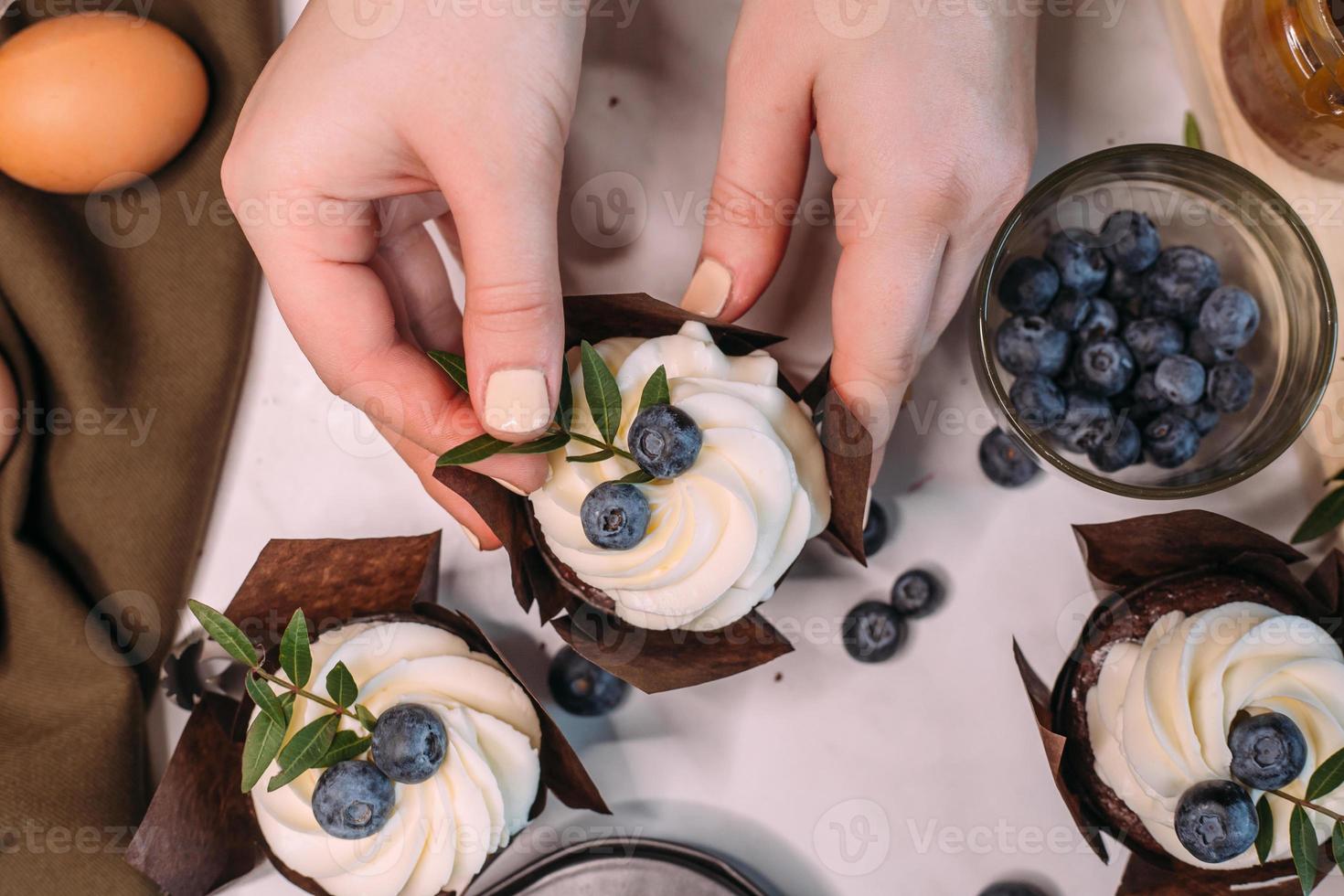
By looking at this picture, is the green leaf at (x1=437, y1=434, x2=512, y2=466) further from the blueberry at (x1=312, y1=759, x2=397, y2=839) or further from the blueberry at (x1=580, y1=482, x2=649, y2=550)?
the blueberry at (x1=312, y1=759, x2=397, y2=839)

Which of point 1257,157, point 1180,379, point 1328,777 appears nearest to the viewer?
point 1328,777

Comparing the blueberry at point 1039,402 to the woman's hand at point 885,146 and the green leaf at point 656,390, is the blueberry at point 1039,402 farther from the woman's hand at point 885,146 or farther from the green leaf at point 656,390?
the green leaf at point 656,390

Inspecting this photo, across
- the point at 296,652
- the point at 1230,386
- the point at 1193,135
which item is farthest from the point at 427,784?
the point at 1193,135

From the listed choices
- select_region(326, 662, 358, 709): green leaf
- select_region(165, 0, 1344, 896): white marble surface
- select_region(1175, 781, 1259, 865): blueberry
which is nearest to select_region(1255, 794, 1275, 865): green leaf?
select_region(1175, 781, 1259, 865): blueberry

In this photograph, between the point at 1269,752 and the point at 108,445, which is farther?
the point at 108,445

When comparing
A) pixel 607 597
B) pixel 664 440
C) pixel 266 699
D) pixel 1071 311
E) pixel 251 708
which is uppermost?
pixel 1071 311

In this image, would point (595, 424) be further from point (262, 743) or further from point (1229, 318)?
point (1229, 318)

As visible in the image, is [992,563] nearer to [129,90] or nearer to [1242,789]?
[1242,789]
